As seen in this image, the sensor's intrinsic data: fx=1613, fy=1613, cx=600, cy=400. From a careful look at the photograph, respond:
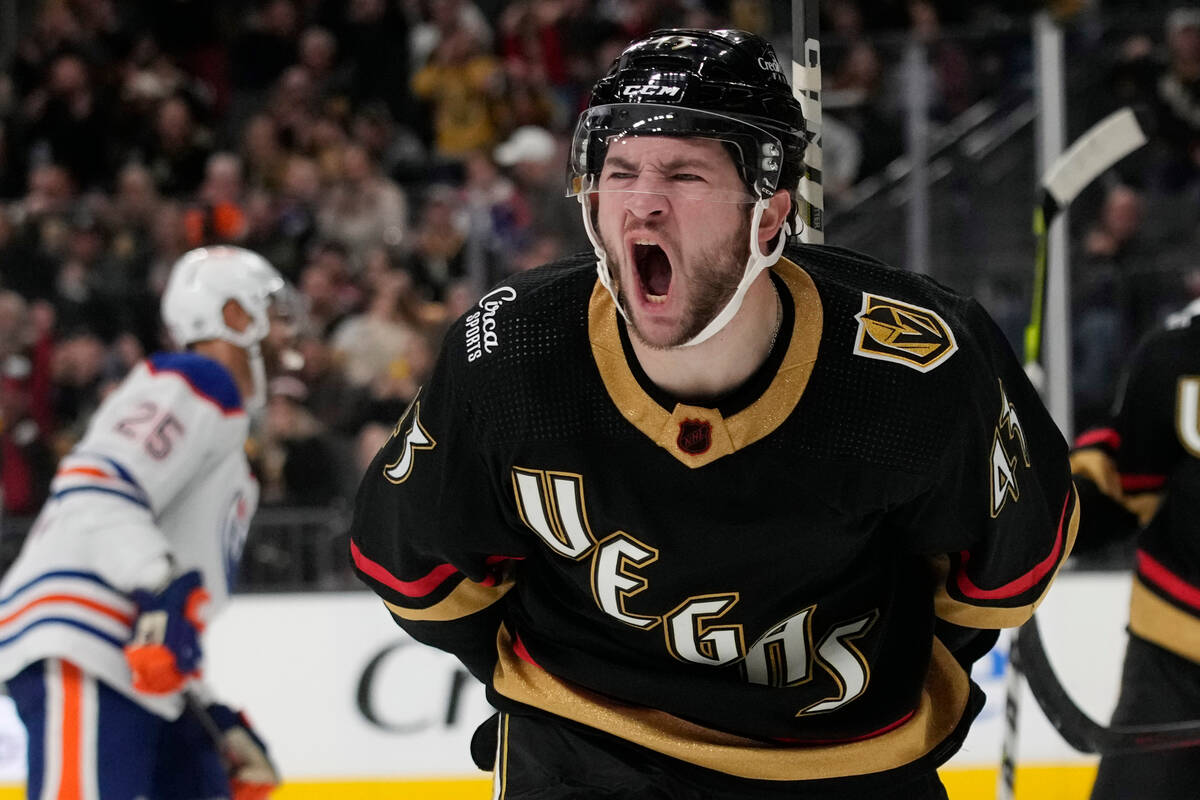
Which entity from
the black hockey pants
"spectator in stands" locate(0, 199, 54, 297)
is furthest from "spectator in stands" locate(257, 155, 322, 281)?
the black hockey pants

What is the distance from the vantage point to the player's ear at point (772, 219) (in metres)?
1.81

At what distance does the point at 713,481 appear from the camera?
1.80 metres

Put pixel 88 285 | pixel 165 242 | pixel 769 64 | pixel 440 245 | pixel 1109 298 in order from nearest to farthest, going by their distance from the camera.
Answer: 1. pixel 769 64
2. pixel 1109 298
3. pixel 440 245
4. pixel 88 285
5. pixel 165 242

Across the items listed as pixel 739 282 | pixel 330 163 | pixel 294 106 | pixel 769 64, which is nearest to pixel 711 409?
pixel 739 282

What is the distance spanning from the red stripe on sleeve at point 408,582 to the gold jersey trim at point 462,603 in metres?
0.03

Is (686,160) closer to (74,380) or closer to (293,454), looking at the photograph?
(293,454)

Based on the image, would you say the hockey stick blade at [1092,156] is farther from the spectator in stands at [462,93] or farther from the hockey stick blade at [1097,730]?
the spectator in stands at [462,93]

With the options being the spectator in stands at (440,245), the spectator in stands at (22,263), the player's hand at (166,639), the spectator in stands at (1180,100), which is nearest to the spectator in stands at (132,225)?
the spectator in stands at (22,263)

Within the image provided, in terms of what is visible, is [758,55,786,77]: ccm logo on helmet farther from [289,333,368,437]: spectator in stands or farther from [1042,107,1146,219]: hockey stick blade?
[289,333,368,437]: spectator in stands

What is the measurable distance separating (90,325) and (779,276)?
4287mm

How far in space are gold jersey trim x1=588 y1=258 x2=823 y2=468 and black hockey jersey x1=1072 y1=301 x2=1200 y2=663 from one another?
40.9 inches

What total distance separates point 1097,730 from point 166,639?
1561 millimetres

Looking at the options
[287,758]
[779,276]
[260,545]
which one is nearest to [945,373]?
[779,276]

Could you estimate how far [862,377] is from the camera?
1820mm
